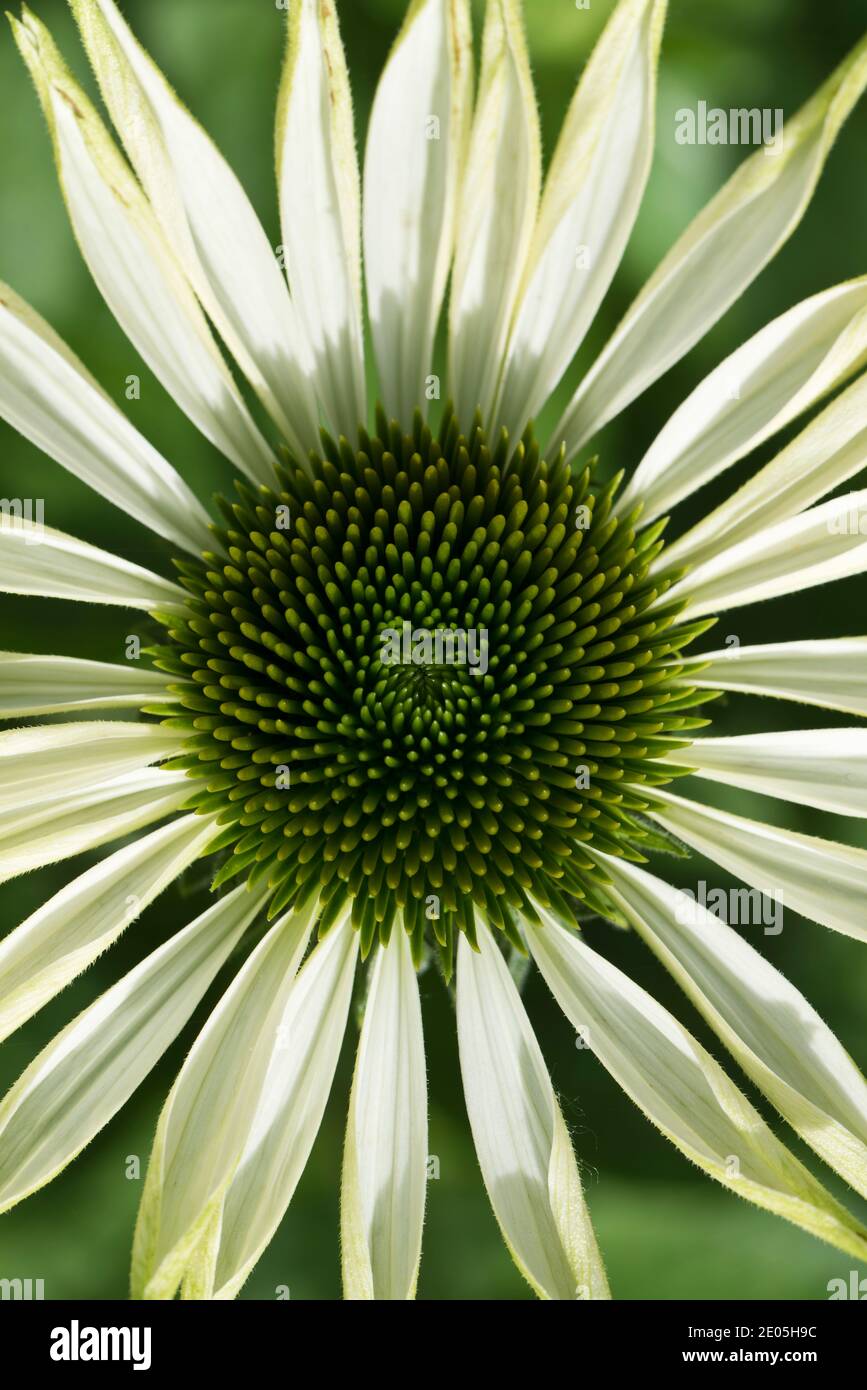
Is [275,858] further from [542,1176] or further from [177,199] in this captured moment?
[177,199]

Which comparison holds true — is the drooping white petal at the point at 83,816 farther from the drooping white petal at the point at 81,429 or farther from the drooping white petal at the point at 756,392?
the drooping white petal at the point at 756,392

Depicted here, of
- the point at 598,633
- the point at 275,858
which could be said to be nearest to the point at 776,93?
the point at 598,633

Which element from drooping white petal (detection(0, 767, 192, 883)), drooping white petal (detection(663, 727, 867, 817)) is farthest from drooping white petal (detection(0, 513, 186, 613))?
drooping white petal (detection(663, 727, 867, 817))

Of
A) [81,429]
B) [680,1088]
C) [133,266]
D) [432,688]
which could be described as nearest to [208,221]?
[133,266]

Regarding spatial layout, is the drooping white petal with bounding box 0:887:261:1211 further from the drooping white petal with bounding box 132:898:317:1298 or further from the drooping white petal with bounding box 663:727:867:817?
the drooping white petal with bounding box 663:727:867:817

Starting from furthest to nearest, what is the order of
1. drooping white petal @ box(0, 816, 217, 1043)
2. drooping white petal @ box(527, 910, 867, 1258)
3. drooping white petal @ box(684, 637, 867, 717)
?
drooping white petal @ box(684, 637, 867, 717), drooping white petal @ box(0, 816, 217, 1043), drooping white petal @ box(527, 910, 867, 1258)

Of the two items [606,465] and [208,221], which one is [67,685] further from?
[606,465]
